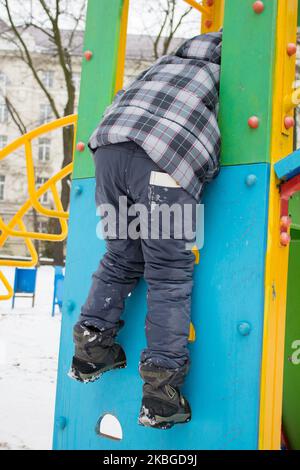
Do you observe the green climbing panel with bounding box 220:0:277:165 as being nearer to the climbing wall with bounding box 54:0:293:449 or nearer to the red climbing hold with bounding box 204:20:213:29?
the climbing wall with bounding box 54:0:293:449

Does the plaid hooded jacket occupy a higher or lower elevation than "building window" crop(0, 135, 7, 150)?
lower

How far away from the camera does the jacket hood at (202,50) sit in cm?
142

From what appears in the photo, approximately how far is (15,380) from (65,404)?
1449 mm

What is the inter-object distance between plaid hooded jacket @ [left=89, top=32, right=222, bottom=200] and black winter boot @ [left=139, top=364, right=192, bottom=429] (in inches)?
17.4

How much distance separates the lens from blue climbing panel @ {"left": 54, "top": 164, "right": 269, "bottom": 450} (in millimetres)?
1202

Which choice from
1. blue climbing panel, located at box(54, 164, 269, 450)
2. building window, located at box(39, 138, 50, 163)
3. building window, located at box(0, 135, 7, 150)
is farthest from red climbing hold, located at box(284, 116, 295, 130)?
building window, located at box(0, 135, 7, 150)

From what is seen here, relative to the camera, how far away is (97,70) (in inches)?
67.1

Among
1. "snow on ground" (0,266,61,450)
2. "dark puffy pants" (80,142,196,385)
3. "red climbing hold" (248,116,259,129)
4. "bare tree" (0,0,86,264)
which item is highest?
"bare tree" (0,0,86,264)

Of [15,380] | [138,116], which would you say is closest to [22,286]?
[15,380]

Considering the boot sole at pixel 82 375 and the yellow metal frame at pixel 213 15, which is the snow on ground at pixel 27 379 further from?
the yellow metal frame at pixel 213 15

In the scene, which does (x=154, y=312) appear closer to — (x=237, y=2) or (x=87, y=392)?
(x=87, y=392)

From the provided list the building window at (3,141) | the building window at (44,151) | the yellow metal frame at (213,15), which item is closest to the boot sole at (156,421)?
the yellow metal frame at (213,15)

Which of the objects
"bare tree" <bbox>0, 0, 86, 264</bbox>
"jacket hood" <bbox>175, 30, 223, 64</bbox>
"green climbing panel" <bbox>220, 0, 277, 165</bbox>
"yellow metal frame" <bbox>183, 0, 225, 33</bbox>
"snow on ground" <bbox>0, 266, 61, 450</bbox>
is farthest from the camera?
"bare tree" <bbox>0, 0, 86, 264</bbox>

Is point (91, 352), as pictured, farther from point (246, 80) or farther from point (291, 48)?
point (291, 48)
